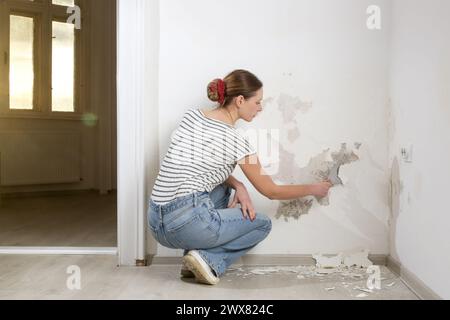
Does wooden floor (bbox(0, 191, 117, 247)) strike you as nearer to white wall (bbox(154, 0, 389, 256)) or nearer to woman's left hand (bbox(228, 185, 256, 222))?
white wall (bbox(154, 0, 389, 256))

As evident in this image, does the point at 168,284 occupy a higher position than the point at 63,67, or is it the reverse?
the point at 63,67

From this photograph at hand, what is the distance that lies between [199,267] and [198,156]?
1.51 ft

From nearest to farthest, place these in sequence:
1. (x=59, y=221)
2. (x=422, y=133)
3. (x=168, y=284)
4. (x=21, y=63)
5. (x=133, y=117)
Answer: (x=422, y=133)
(x=168, y=284)
(x=133, y=117)
(x=59, y=221)
(x=21, y=63)

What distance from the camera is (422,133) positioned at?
1989 millimetres

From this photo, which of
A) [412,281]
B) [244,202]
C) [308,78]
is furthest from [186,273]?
[308,78]

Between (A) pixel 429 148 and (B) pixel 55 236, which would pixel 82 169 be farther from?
(A) pixel 429 148

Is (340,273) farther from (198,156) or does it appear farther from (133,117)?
(133,117)

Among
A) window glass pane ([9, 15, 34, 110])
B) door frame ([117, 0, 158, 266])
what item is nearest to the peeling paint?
door frame ([117, 0, 158, 266])

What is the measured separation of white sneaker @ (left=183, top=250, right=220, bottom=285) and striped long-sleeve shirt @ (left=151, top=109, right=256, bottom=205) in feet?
0.83

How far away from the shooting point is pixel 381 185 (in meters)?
2.46

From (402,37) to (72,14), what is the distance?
4.47 meters

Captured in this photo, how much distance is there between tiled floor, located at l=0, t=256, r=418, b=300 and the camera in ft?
6.41
